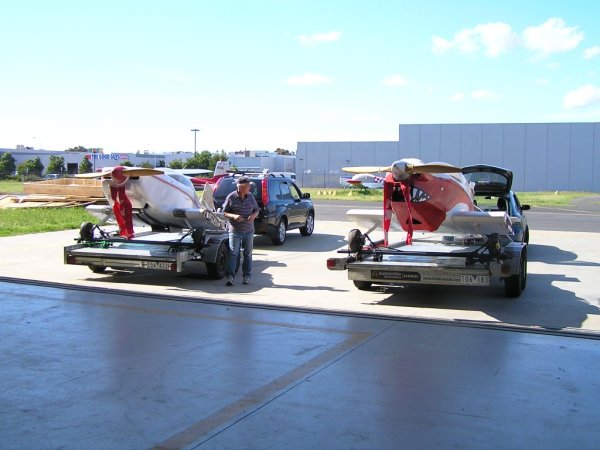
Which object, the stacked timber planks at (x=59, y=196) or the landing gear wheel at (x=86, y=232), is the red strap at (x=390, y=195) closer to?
the landing gear wheel at (x=86, y=232)

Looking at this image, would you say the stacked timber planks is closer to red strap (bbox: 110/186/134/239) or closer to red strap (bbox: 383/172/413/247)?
red strap (bbox: 110/186/134/239)

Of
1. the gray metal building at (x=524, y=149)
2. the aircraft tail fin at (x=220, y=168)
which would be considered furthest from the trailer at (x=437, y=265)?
the gray metal building at (x=524, y=149)

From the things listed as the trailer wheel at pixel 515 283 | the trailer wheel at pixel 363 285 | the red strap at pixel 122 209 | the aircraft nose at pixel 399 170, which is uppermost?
the aircraft nose at pixel 399 170

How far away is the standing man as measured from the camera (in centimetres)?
1080

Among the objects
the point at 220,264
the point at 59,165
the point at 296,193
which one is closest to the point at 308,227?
the point at 296,193

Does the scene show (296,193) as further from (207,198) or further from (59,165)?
(59,165)

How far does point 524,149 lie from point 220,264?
62.6 metres

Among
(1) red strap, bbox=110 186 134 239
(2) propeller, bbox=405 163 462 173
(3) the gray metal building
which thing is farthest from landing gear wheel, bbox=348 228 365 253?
(3) the gray metal building

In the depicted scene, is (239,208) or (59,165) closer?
(239,208)

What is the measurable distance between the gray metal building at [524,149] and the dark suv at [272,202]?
53121mm

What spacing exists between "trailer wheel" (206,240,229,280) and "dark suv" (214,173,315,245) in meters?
4.67

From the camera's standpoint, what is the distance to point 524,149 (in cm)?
6819

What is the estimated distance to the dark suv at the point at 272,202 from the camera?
16.7 meters

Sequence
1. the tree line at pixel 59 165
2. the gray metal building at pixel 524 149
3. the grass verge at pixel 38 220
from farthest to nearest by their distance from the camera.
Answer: the tree line at pixel 59 165, the gray metal building at pixel 524 149, the grass verge at pixel 38 220
